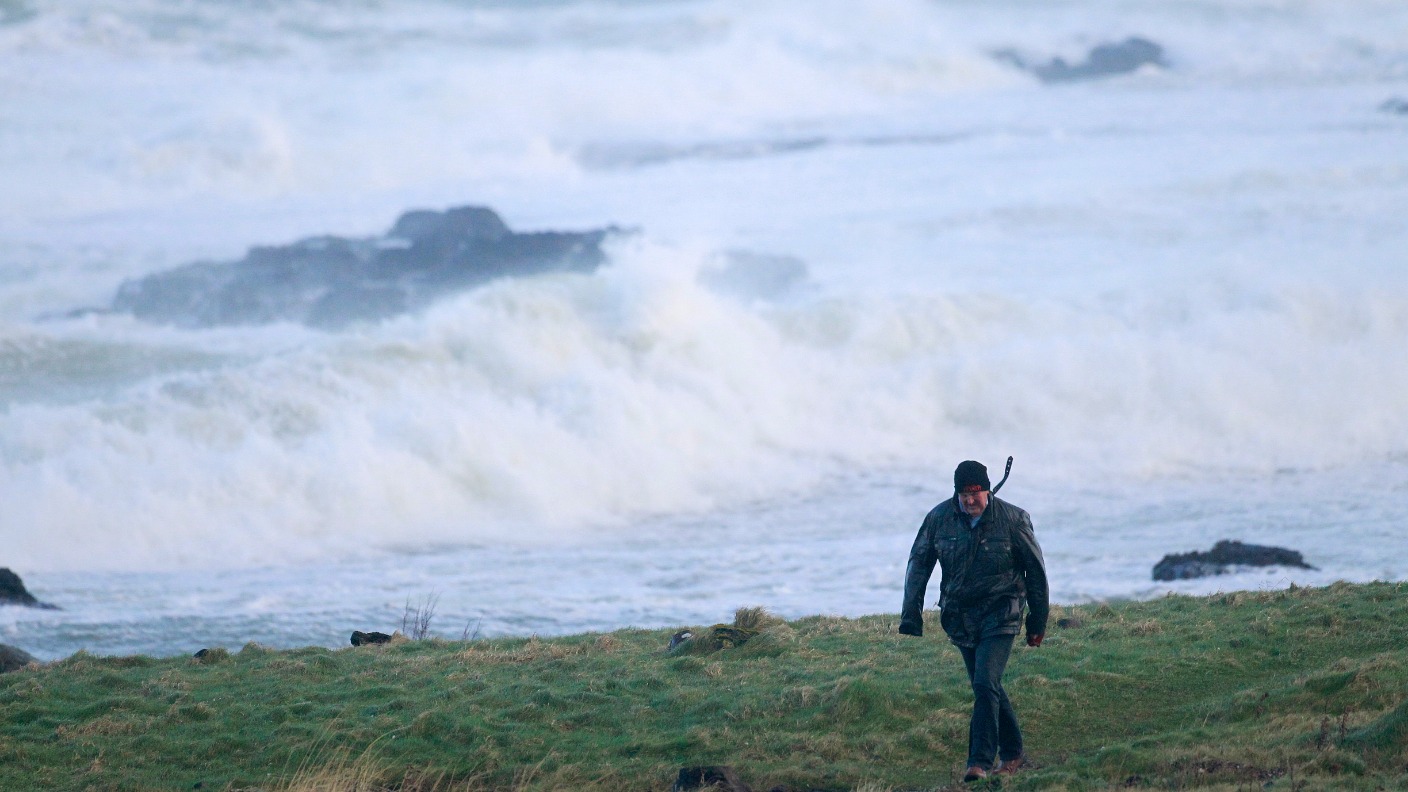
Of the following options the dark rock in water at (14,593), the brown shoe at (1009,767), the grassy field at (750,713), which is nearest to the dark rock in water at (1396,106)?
the grassy field at (750,713)

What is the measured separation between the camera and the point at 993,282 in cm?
4906

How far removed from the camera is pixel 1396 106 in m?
67.4

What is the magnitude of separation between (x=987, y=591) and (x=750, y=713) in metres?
2.30

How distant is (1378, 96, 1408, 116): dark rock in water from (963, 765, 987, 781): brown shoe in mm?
67635

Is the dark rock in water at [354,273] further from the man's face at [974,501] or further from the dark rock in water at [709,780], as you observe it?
the man's face at [974,501]

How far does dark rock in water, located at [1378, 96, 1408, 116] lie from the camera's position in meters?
67.0

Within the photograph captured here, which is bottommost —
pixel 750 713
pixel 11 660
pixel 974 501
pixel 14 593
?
pixel 750 713

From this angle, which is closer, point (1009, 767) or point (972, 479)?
point (972, 479)

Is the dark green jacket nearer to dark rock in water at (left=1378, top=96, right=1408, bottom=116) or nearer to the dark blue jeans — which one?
the dark blue jeans

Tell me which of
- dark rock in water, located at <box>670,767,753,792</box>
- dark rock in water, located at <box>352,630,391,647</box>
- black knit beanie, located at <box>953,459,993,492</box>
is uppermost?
black knit beanie, located at <box>953,459,993,492</box>

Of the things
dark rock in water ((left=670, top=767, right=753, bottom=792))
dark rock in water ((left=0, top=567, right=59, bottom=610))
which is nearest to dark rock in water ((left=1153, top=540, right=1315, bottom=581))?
dark rock in water ((left=670, top=767, right=753, bottom=792))

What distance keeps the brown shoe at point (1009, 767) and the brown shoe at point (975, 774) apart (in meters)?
0.11

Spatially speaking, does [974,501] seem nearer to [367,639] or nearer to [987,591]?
[987,591]

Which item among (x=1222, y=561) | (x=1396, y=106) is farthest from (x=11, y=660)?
(x=1396, y=106)
